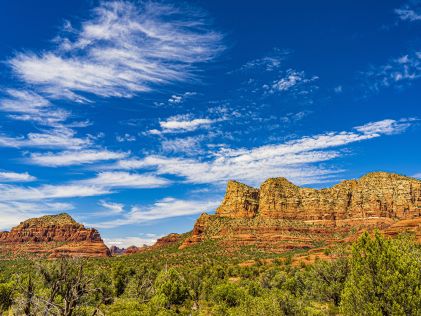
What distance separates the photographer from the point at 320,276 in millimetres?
54344

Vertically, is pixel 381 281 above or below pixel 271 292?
above

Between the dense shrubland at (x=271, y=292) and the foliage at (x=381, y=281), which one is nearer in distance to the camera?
the dense shrubland at (x=271, y=292)

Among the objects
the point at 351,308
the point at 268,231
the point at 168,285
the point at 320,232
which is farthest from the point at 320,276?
the point at 320,232

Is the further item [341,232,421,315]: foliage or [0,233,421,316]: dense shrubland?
[341,232,421,315]: foliage

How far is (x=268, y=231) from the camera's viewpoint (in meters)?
180

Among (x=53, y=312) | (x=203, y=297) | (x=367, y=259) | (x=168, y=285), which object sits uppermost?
(x=367, y=259)

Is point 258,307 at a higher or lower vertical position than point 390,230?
lower

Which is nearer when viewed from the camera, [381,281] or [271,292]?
[381,281]

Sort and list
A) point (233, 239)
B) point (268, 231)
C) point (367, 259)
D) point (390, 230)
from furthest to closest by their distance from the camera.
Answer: point (268, 231), point (233, 239), point (390, 230), point (367, 259)

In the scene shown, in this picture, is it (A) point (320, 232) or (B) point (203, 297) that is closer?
(B) point (203, 297)

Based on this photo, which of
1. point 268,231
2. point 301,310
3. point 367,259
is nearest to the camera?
point 367,259

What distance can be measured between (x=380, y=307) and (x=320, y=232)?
183 m

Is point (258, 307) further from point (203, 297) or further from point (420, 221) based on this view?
point (420, 221)

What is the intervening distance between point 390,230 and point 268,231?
72.8m
